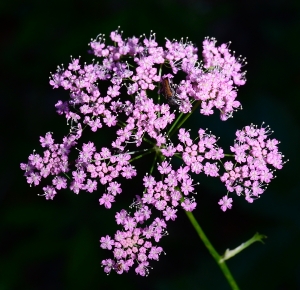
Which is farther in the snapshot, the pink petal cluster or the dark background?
the dark background

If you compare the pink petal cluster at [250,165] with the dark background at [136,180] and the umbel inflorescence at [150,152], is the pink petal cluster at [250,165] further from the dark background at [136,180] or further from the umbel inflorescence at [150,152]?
the dark background at [136,180]

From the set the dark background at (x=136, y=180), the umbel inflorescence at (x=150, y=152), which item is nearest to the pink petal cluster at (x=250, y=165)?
the umbel inflorescence at (x=150, y=152)

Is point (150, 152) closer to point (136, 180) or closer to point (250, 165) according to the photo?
point (250, 165)

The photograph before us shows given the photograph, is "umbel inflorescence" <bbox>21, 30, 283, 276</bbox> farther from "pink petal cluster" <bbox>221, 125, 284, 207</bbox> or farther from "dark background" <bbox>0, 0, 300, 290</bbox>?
"dark background" <bbox>0, 0, 300, 290</bbox>

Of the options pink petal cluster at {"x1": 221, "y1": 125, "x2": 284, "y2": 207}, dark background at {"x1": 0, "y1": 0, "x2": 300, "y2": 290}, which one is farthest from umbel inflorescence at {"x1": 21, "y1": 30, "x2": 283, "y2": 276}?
dark background at {"x1": 0, "y1": 0, "x2": 300, "y2": 290}

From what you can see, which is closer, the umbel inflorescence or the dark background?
the umbel inflorescence

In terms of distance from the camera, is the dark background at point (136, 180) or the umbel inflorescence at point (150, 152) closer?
the umbel inflorescence at point (150, 152)

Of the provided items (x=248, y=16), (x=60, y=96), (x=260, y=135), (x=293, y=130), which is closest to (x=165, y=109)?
(x=260, y=135)

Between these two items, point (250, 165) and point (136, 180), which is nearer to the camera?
point (250, 165)

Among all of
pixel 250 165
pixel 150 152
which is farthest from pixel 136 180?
pixel 250 165
